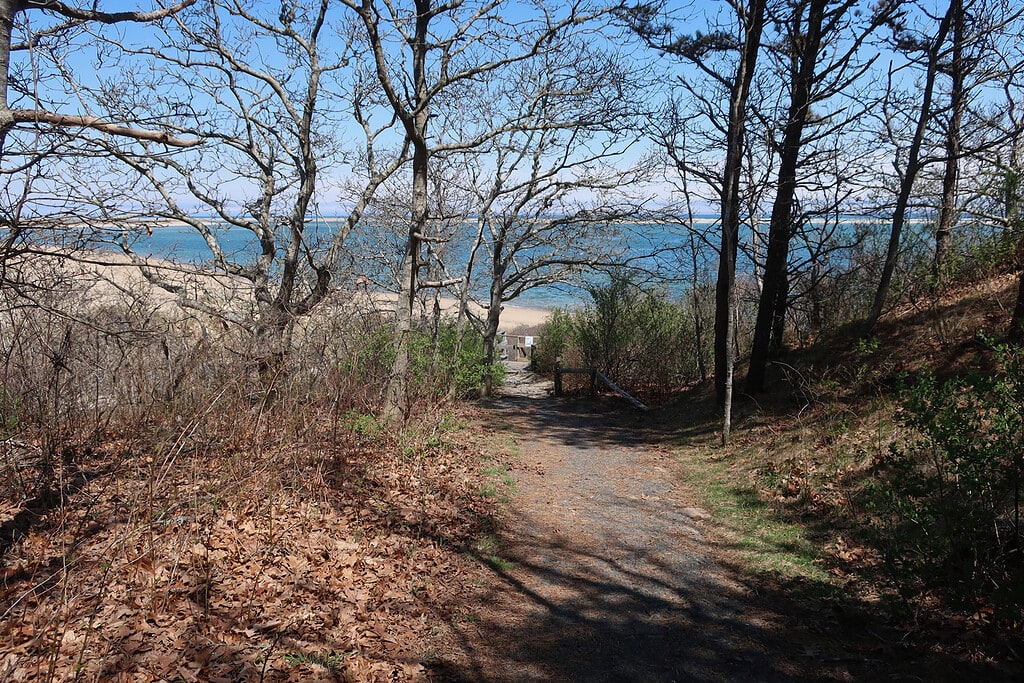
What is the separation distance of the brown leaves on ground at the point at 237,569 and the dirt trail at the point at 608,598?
540 mm

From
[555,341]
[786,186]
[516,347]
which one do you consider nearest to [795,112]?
[786,186]

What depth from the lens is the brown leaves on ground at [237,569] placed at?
3.87 metres

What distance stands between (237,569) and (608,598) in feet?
10.2

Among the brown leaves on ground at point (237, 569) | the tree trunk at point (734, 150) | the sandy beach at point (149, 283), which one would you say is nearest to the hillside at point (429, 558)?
the brown leaves on ground at point (237, 569)

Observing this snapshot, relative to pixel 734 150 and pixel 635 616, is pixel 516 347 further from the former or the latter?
pixel 635 616

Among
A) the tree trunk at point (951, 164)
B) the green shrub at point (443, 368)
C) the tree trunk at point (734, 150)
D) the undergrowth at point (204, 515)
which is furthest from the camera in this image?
the tree trunk at point (951, 164)

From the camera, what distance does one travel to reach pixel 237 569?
5004mm

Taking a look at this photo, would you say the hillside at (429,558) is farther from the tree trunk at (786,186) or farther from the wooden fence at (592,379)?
the wooden fence at (592,379)

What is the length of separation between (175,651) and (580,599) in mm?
3202

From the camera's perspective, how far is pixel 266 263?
11.1 meters

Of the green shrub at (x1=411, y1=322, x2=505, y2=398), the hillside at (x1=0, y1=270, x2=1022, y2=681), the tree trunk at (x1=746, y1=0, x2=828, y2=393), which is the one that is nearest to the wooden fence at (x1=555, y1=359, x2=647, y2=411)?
the tree trunk at (x1=746, y1=0, x2=828, y2=393)

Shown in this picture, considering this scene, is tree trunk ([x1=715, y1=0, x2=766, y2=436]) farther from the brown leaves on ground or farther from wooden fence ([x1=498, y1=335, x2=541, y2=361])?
wooden fence ([x1=498, y1=335, x2=541, y2=361])

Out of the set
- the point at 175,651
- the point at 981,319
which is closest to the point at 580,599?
the point at 175,651

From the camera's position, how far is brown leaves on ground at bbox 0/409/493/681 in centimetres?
387
